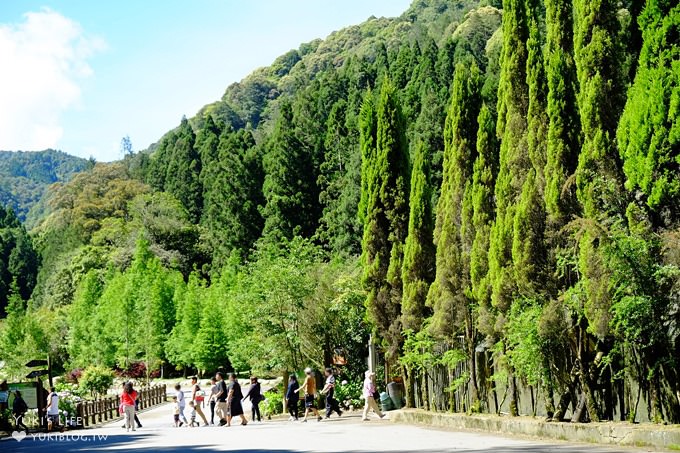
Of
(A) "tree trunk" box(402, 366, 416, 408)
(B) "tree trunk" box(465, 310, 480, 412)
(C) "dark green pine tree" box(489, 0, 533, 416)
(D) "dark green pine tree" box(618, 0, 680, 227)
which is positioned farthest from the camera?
(A) "tree trunk" box(402, 366, 416, 408)

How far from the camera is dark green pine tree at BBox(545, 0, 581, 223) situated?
1549 centimetres

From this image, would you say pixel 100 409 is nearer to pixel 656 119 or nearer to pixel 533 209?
pixel 533 209

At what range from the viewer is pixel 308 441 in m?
16.5

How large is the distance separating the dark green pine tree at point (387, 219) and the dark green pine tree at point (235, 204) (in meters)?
51.6

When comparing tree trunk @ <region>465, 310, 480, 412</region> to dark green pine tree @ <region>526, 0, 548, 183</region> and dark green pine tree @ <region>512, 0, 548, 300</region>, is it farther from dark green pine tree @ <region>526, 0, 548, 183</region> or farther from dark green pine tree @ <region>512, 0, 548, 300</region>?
dark green pine tree @ <region>526, 0, 548, 183</region>

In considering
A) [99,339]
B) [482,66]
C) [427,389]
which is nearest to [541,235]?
[427,389]

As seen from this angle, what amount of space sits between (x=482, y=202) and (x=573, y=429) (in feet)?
20.2

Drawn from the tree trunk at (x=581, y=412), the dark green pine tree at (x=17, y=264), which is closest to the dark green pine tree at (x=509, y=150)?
the tree trunk at (x=581, y=412)

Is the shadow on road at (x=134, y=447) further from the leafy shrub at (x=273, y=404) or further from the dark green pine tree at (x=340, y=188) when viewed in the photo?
the dark green pine tree at (x=340, y=188)

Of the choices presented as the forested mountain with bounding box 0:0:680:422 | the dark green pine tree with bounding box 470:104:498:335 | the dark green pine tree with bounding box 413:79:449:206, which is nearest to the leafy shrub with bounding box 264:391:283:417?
the forested mountain with bounding box 0:0:680:422

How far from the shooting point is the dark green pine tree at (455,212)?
2025 centimetres

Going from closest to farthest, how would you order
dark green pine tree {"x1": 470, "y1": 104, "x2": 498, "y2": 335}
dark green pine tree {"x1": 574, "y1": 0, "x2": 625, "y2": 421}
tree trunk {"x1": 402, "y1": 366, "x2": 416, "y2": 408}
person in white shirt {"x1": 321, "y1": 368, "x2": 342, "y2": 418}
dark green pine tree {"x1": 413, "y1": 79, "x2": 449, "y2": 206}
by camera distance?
dark green pine tree {"x1": 574, "y1": 0, "x2": 625, "y2": 421} → dark green pine tree {"x1": 470, "y1": 104, "x2": 498, "y2": 335} → person in white shirt {"x1": 321, "y1": 368, "x2": 342, "y2": 418} → tree trunk {"x1": 402, "y1": 366, "x2": 416, "y2": 408} → dark green pine tree {"x1": 413, "y1": 79, "x2": 449, "y2": 206}

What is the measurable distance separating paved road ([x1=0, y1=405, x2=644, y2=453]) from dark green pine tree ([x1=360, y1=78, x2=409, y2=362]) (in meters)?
3.11

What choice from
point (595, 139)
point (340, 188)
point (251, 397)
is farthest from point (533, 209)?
point (340, 188)
